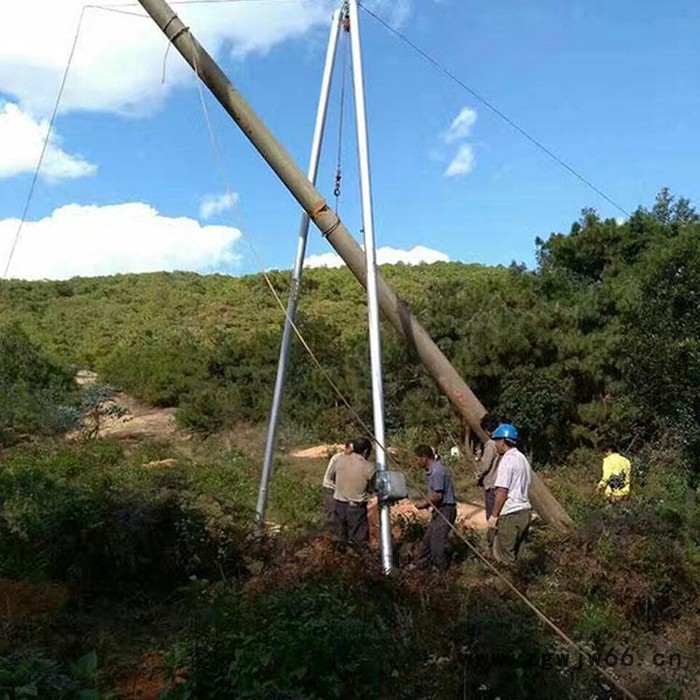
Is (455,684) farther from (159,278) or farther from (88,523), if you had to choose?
(159,278)

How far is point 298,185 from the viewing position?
341 inches

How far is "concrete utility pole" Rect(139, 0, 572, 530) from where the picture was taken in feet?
28.0

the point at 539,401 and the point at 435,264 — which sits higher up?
the point at 435,264

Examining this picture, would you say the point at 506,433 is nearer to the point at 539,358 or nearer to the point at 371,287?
the point at 371,287

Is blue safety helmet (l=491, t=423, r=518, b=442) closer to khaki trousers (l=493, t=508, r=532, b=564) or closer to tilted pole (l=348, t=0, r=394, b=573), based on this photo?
khaki trousers (l=493, t=508, r=532, b=564)

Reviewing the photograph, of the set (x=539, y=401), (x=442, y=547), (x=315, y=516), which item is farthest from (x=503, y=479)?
(x=539, y=401)

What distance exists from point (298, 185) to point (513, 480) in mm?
3532

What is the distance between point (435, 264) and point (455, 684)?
182 feet

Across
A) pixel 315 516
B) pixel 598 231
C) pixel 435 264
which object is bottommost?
pixel 315 516

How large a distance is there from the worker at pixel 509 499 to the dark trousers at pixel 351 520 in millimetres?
1500

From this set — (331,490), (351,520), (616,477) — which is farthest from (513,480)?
(616,477)

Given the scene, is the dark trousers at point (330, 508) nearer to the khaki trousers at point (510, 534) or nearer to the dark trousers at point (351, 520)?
the dark trousers at point (351, 520)

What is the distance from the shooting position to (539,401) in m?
16.2

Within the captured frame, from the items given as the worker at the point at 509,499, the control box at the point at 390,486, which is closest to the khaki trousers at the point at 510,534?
the worker at the point at 509,499
